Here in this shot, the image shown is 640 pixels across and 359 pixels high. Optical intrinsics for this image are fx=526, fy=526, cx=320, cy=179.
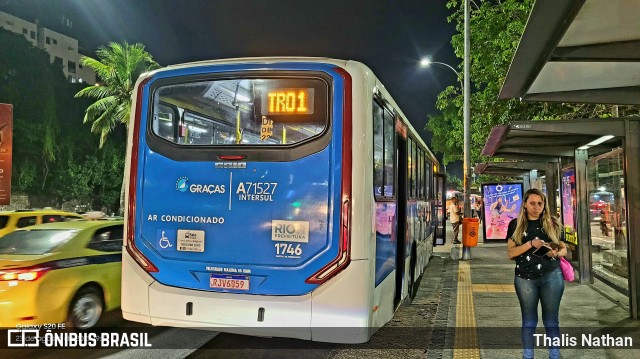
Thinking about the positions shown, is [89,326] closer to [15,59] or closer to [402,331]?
[402,331]

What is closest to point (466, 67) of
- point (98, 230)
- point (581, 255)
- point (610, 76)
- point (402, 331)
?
point (581, 255)

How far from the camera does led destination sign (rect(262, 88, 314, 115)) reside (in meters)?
4.96

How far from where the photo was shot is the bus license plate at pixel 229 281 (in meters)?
4.87

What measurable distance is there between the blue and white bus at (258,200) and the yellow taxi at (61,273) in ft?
4.11

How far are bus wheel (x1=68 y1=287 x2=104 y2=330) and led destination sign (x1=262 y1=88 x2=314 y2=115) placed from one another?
3.36 metres

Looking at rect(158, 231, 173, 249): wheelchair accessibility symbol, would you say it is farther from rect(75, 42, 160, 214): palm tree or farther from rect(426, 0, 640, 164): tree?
rect(75, 42, 160, 214): palm tree

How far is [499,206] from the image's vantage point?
1823 cm

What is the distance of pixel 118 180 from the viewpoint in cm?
3553

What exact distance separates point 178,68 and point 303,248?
2.29 metres

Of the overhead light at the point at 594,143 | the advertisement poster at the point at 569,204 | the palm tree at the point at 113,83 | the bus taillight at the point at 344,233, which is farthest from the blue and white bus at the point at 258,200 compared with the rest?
the palm tree at the point at 113,83

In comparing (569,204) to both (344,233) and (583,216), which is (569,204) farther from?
(344,233)

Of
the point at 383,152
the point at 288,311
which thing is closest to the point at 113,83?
the point at 383,152

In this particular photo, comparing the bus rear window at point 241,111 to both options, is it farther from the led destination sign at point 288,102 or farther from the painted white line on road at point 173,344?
the painted white line on road at point 173,344

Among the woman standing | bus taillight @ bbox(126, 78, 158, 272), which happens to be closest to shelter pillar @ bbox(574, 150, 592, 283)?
the woman standing
